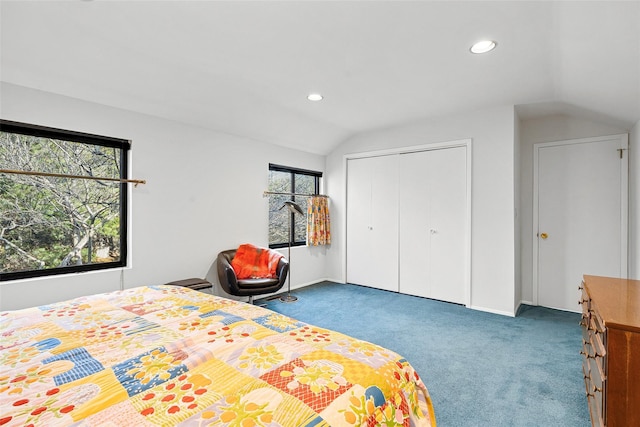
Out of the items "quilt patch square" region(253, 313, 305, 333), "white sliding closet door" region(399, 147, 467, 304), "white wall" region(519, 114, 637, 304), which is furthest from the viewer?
"white sliding closet door" region(399, 147, 467, 304)

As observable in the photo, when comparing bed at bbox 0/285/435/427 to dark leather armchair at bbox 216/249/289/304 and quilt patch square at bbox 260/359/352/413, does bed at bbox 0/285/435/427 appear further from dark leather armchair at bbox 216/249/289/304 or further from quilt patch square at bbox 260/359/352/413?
dark leather armchair at bbox 216/249/289/304

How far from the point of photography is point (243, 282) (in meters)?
3.63

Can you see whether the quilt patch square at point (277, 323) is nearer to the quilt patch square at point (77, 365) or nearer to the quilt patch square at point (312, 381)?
the quilt patch square at point (312, 381)

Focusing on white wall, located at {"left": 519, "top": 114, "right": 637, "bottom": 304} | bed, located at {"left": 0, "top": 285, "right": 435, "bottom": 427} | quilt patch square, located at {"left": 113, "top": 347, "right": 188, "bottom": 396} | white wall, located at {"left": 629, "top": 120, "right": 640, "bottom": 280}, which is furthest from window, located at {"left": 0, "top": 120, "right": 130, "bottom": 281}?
white wall, located at {"left": 629, "top": 120, "right": 640, "bottom": 280}

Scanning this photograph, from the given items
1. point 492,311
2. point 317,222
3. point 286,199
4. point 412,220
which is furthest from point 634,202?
point 286,199

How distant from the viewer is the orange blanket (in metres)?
3.98

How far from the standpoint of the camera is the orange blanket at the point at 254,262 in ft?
13.1

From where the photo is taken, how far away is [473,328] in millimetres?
3291

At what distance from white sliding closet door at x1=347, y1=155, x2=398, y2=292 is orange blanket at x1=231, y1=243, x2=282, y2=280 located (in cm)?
166

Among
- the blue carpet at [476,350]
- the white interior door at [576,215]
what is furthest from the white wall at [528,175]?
the blue carpet at [476,350]

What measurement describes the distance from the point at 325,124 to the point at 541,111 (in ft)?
8.96

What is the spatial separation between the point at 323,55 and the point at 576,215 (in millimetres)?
3652

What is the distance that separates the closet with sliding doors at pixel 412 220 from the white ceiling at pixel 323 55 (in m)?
0.96

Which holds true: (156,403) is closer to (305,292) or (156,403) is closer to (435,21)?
(435,21)
